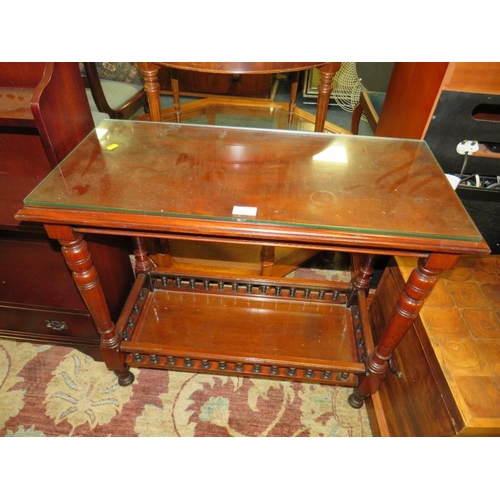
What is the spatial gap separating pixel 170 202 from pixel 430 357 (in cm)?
91

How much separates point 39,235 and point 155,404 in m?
0.95

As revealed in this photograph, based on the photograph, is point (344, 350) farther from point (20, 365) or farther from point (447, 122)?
point (20, 365)

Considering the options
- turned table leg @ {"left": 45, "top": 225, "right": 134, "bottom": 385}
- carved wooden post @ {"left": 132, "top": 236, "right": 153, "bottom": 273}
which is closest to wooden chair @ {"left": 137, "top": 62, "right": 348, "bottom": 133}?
carved wooden post @ {"left": 132, "top": 236, "right": 153, "bottom": 273}

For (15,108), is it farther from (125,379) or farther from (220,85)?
(220,85)

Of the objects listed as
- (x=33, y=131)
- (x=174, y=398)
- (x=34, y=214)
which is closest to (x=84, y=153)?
(x=34, y=214)

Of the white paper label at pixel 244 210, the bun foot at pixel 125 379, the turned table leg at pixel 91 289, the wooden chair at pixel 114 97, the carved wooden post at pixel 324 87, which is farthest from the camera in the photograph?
the wooden chair at pixel 114 97

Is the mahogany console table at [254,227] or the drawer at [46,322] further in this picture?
the drawer at [46,322]

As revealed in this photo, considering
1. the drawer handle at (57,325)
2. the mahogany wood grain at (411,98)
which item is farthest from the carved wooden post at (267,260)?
the drawer handle at (57,325)

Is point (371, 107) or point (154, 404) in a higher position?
point (371, 107)

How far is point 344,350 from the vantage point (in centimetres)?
142

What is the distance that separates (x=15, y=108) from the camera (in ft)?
3.86

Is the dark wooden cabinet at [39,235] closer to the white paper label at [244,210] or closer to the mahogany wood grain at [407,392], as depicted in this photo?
the white paper label at [244,210]

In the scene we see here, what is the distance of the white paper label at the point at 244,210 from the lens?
90 centimetres

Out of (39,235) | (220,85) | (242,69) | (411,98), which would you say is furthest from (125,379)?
(220,85)
